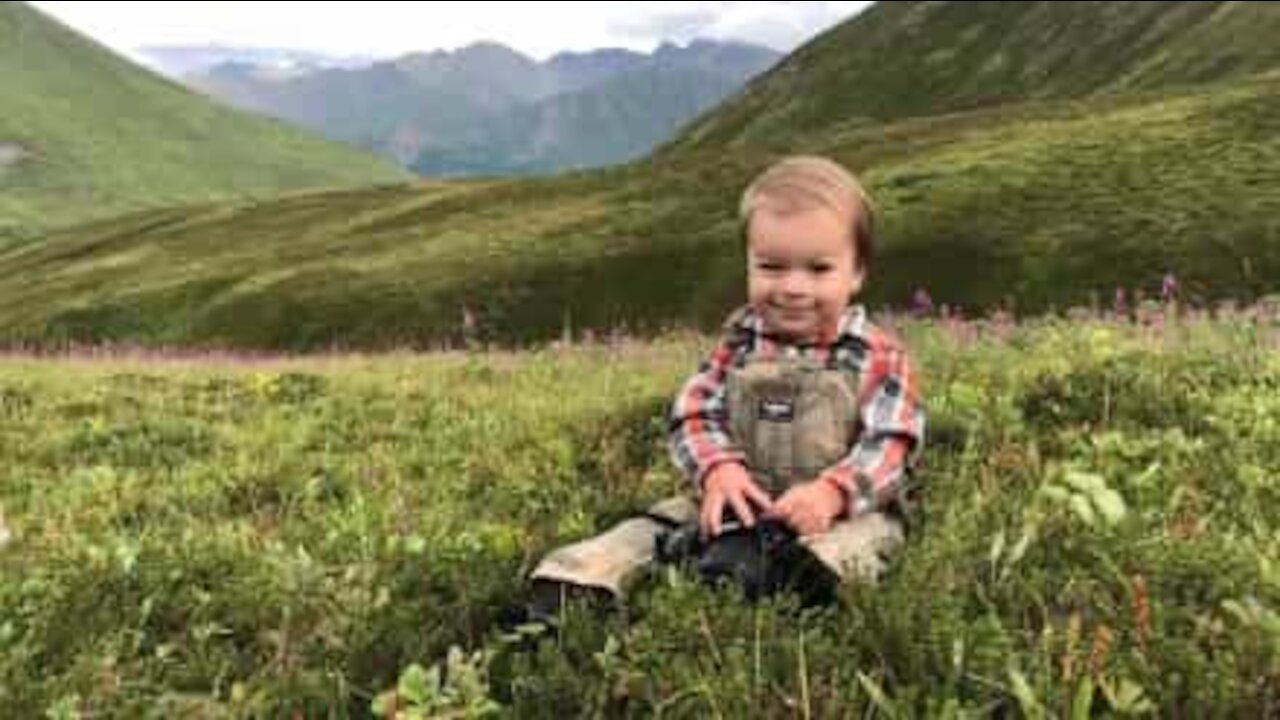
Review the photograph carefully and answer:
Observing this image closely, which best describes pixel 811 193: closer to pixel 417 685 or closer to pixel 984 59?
pixel 417 685

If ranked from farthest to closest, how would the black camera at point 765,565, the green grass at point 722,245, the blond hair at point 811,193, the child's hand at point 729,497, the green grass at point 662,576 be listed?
1. the green grass at point 722,245
2. the blond hair at point 811,193
3. the child's hand at point 729,497
4. the black camera at point 765,565
5. the green grass at point 662,576

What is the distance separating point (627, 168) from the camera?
94625mm

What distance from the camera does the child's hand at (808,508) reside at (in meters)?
5.52

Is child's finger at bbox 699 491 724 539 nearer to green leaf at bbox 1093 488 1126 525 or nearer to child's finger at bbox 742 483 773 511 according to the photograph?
child's finger at bbox 742 483 773 511

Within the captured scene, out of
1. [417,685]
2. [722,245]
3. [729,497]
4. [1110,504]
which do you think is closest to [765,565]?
[729,497]

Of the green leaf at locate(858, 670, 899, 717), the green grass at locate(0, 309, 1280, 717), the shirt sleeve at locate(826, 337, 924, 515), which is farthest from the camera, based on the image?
the shirt sleeve at locate(826, 337, 924, 515)

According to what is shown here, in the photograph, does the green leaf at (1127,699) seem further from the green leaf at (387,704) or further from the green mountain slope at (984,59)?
the green mountain slope at (984,59)

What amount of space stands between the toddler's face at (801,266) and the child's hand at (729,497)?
844 millimetres

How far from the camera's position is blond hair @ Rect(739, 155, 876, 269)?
19.6 ft

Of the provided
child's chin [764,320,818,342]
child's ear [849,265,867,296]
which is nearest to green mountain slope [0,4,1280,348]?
child's ear [849,265,867,296]

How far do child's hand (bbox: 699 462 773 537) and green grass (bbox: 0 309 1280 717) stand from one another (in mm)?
376

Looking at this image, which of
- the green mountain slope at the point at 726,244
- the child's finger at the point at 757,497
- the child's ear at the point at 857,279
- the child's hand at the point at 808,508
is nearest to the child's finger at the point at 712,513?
the child's finger at the point at 757,497

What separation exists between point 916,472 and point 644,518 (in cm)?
182

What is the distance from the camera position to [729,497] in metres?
5.70
